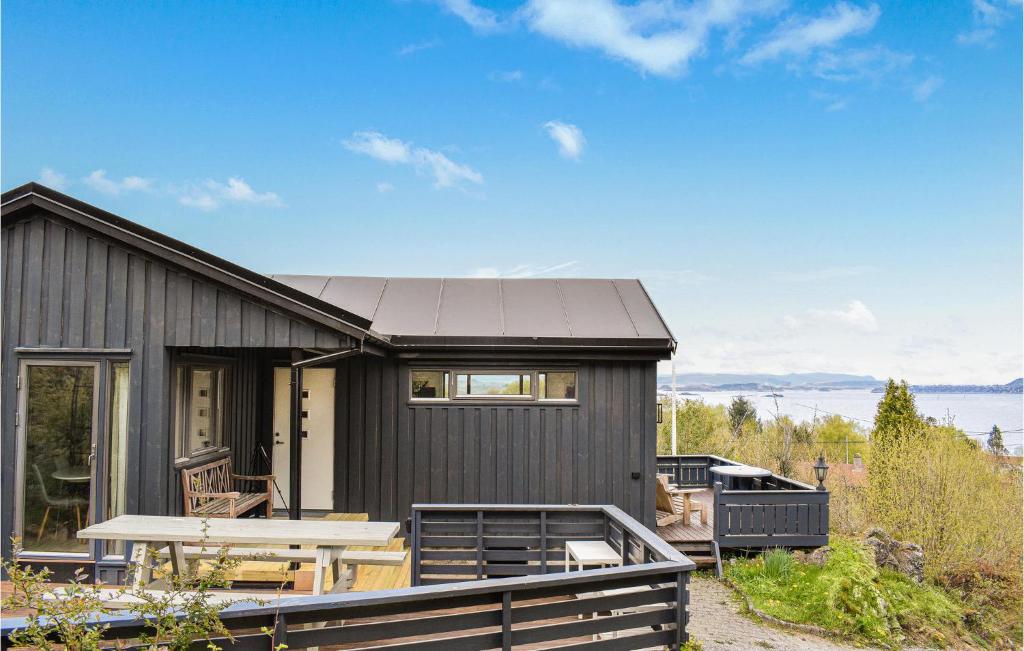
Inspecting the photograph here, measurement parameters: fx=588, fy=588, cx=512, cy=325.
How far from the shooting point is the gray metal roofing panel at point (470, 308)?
701cm

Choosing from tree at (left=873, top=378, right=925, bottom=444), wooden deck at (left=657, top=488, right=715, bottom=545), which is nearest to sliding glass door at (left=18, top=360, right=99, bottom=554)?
wooden deck at (left=657, top=488, right=715, bottom=545)

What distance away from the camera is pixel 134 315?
5.23 m

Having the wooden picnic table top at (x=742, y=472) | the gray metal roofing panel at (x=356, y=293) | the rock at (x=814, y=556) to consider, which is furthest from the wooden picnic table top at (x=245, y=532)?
the rock at (x=814, y=556)

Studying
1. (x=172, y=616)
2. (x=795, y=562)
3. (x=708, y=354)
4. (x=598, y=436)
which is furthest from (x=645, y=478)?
(x=708, y=354)

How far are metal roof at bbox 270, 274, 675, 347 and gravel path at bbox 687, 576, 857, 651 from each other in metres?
2.76

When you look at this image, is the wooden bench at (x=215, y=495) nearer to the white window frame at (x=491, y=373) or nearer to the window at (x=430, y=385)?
the window at (x=430, y=385)

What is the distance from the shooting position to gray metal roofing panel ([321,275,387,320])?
7.77 metres

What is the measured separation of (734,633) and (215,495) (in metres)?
4.91

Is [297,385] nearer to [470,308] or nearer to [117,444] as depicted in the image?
[117,444]

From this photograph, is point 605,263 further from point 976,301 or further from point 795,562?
point 795,562

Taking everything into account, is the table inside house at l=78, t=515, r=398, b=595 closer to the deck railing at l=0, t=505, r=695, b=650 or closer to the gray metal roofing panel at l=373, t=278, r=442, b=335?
the deck railing at l=0, t=505, r=695, b=650

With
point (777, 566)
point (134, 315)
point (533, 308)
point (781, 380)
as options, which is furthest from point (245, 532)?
point (781, 380)

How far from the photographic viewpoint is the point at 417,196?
22766 millimetres

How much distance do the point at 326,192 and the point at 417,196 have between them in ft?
11.1
